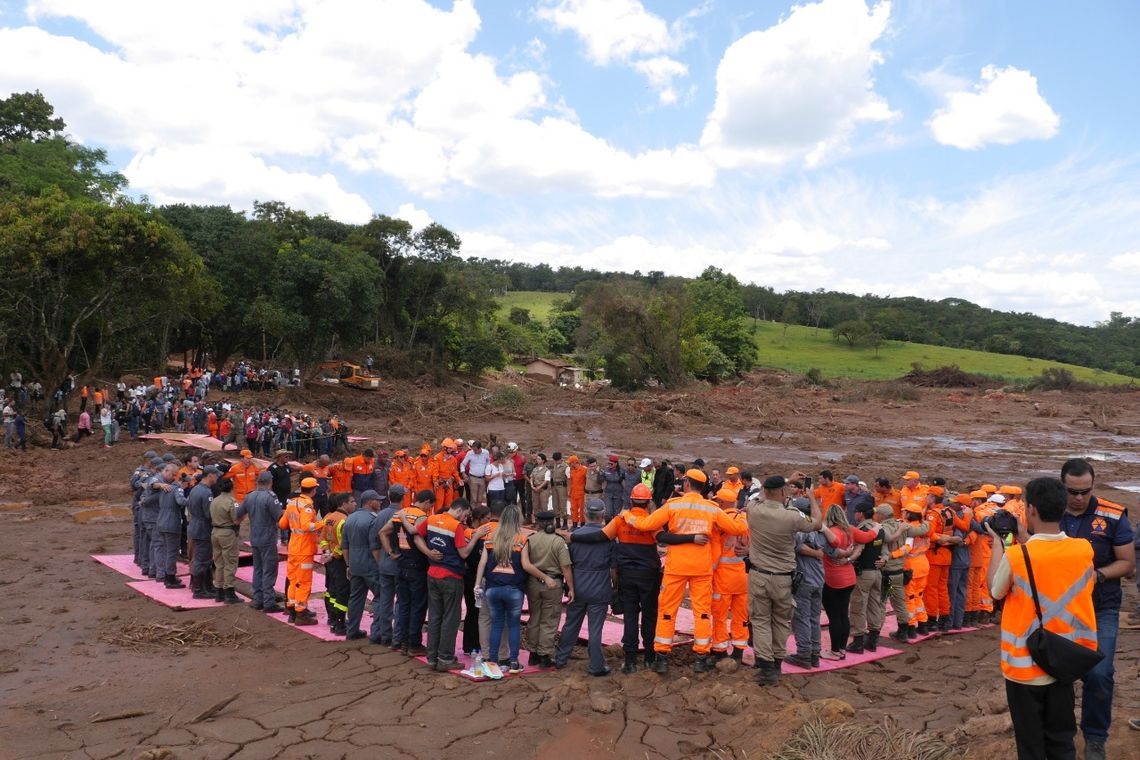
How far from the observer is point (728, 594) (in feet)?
24.0

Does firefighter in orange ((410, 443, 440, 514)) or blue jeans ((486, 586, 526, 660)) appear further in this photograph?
firefighter in orange ((410, 443, 440, 514))

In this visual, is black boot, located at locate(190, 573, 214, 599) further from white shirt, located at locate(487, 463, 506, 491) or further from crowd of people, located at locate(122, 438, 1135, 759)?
white shirt, located at locate(487, 463, 506, 491)

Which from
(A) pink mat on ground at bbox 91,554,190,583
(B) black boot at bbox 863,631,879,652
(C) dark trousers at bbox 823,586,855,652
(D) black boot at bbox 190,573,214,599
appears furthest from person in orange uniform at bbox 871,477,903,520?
(A) pink mat on ground at bbox 91,554,190,583

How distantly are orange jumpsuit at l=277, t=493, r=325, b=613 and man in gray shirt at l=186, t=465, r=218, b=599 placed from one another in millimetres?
1403

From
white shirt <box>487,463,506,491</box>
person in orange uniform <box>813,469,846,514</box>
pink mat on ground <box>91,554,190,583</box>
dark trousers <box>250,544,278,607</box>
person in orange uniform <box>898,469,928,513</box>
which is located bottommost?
pink mat on ground <box>91,554,190,583</box>

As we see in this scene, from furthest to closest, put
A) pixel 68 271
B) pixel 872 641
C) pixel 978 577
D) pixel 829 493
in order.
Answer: pixel 68 271 < pixel 829 493 < pixel 978 577 < pixel 872 641

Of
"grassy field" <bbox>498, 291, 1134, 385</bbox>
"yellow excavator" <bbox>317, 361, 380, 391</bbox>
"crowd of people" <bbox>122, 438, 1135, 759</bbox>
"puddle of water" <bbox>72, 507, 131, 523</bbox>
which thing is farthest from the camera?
"grassy field" <bbox>498, 291, 1134, 385</bbox>

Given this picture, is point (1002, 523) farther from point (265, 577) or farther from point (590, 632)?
point (265, 577)

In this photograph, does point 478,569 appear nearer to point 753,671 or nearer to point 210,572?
point 753,671

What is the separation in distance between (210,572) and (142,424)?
16511 mm

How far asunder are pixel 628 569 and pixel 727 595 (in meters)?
0.99

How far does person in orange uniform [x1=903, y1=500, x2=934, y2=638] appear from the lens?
8.58 m

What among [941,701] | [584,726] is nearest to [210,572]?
[584,726]

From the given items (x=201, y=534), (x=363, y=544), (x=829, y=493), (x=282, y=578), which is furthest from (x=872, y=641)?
(x=201, y=534)
